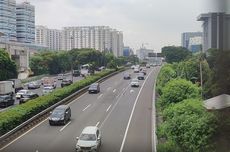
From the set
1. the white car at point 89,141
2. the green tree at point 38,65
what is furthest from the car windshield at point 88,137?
the green tree at point 38,65

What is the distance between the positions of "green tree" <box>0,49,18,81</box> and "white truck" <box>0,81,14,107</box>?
15.0 feet

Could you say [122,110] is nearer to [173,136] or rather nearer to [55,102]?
[55,102]

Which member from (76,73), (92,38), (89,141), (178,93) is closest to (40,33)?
(92,38)

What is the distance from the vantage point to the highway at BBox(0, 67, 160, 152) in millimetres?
9008

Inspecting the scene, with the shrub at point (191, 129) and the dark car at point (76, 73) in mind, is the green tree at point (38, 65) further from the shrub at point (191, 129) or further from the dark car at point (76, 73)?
the shrub at point (191, 129)

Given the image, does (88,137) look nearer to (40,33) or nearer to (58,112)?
(58,112)

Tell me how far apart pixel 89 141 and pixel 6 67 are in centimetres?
1674

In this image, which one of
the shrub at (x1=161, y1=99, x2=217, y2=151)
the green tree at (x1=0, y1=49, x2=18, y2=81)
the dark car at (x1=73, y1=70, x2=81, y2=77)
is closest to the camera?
the shrub at (x1=161, y1=99, x2=217, y2=151)

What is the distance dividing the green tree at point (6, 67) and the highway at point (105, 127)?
674 cm

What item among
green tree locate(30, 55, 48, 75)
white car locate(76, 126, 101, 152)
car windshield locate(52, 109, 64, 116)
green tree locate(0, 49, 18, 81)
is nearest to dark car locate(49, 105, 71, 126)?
car windshield locate(52, 109, 64, 116)

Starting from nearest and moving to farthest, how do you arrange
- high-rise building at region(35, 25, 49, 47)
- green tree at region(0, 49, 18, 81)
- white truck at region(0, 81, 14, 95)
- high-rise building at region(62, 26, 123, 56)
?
high-rise building at region(35, 25, 49, 47) < white truck at region(0, 81, 14, 95) < high-rise building at region(62, 26, 123, 56) < green tree at region(0, 49, 18, 81)

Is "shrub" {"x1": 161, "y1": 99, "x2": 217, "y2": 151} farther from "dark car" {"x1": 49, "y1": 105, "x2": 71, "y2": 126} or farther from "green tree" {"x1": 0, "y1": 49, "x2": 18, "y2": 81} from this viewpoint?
"green tree" {"x1": 0, "y1": 49, "x2": 18, "y2": 81}

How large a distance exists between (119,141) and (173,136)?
13.1ft

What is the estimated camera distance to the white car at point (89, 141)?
8.37m
